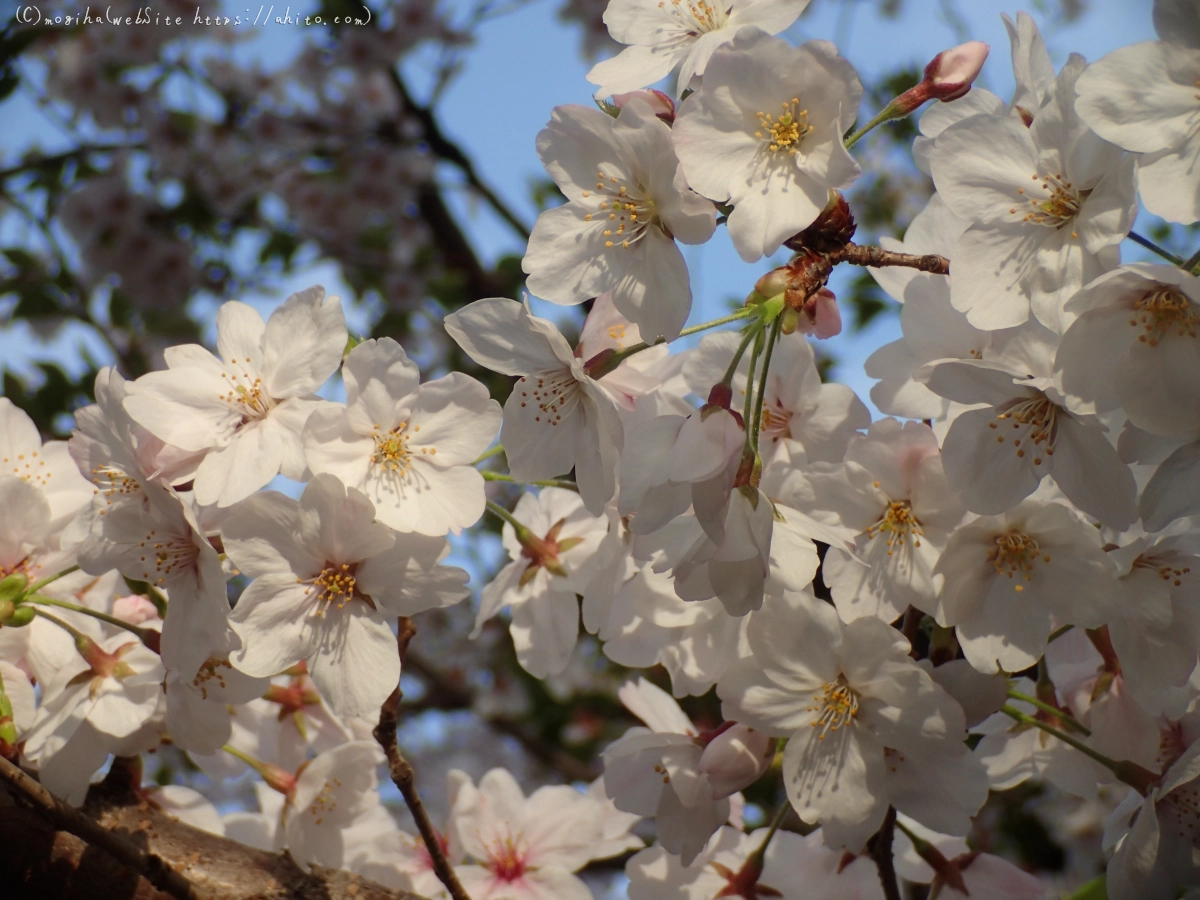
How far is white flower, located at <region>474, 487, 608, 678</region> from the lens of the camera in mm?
1454

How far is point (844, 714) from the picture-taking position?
1138 millimetres

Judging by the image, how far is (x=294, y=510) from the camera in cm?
112

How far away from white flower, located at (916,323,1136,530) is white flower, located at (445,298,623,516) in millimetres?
363

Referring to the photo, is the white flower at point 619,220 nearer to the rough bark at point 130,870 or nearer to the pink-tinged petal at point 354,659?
the pink-tinged petal at point 354,659

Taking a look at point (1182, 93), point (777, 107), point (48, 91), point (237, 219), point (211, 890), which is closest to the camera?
point (1182, 93)

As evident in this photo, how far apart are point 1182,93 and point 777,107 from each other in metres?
0.39

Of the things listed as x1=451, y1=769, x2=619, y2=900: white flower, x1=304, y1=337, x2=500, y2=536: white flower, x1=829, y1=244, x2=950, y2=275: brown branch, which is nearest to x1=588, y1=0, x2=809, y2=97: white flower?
x1=829, y1=244, x2=950, y2=275: brown branch

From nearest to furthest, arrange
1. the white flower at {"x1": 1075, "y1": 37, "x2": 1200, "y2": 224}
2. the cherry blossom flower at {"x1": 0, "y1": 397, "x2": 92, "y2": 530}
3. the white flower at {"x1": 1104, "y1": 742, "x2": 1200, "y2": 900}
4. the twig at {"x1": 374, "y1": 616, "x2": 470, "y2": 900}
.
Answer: the white flower at {"x1": 1075, "y1": 37, "x2": 1200, "y2": 224} < the white flower at {"x1": 1104, "y1": 742, "x2": 1200, "y2": 900} < the twig at {"x1": 374, "y1": 616, "x2": 470, "y2": 900} < the cherry blossom flower at {"x1": 0, "y1": 397, "x2": 92, "y2": 530}

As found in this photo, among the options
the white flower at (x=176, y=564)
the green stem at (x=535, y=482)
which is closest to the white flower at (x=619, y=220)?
the green stem at (x=535, y=482)

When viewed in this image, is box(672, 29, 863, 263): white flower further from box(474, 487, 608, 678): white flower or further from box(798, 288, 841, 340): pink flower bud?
box(474, 487, 608, 678): white flower

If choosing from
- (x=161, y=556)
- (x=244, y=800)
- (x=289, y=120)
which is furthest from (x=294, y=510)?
(x=244, y=800)

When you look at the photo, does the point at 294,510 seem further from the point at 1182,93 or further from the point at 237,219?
the point at 237,219

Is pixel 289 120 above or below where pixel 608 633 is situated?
above

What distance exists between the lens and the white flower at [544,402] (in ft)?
3.68
